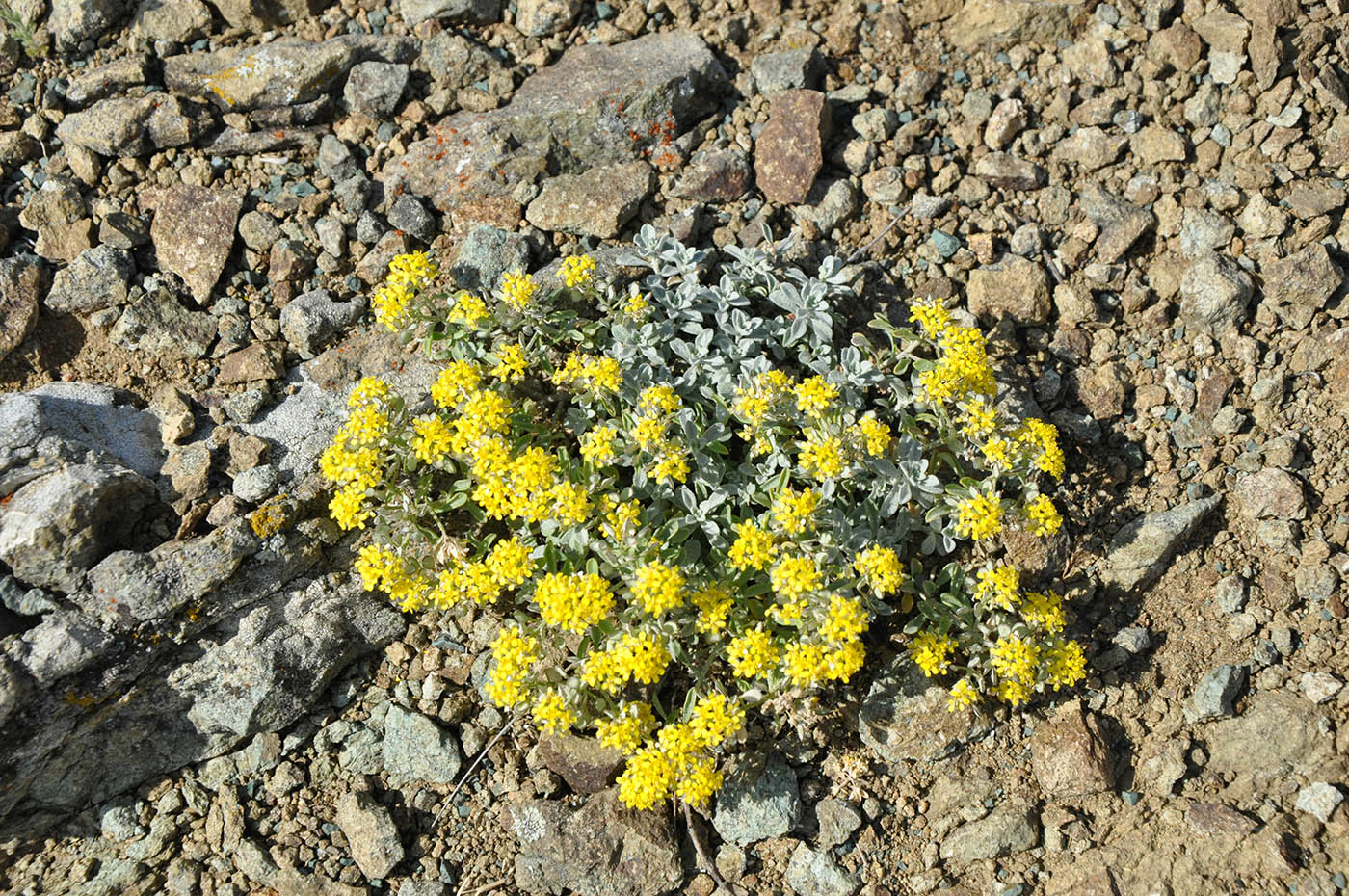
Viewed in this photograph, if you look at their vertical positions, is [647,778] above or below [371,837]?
above

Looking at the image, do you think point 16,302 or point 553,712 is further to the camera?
point 16,302

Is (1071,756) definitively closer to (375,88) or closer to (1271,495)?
(1271,495)

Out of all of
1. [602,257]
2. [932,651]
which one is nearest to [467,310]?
[602,257]

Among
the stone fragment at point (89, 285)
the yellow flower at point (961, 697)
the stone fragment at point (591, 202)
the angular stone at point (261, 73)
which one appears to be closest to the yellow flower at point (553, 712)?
the yellow flower at point (961, 697)

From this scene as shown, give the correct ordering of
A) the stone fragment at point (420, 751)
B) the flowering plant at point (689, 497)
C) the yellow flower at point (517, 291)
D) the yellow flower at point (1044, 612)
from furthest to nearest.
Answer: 1. the yellow flower at point (517, 291)
2. the stone fragment at point (420, 751)
3. the yellow flower at point (1044, 612)
4. the flowering plant at point (689, 497)

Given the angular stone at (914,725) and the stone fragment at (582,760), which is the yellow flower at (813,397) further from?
the stone fragment at (582,760)


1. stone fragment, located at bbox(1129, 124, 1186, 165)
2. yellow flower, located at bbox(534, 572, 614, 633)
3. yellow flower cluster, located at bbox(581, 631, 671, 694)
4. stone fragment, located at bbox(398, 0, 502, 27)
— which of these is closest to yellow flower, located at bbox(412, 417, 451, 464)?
yellow flower, located at bbox(534, 572, 614, 633)
